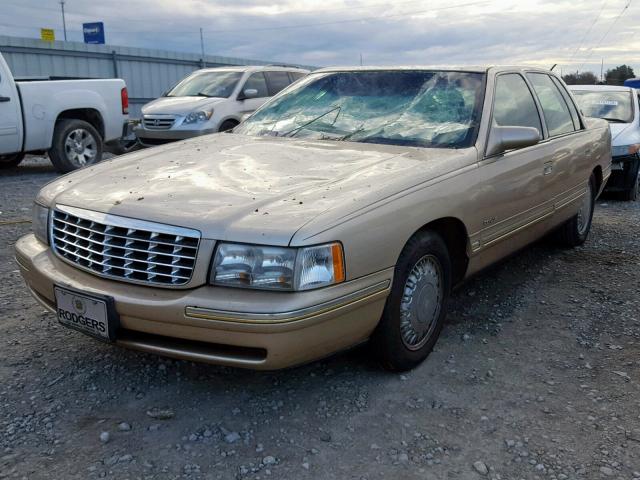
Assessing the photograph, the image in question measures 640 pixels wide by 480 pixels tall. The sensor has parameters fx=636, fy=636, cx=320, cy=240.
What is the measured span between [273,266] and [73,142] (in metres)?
7.99

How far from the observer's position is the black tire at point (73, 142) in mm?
9336

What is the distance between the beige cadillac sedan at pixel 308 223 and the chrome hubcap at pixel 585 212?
138 centimetres

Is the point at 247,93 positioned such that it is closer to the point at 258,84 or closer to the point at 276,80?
the point at 258,84

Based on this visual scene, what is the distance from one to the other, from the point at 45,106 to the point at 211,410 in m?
7.47

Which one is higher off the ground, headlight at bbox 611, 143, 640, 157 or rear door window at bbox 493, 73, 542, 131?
rear door window at bbox 493, 73, 542, 131

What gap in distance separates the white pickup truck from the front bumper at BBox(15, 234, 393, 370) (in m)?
6.79

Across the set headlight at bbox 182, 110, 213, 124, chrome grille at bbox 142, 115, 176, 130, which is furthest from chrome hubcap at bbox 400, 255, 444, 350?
chrome grille at bbox 142, 115, 176, 130

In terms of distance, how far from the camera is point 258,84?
11.6 m

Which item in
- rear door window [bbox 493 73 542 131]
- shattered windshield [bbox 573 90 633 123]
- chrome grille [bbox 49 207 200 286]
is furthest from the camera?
shattered windshield [bbox 573 90 633 123]

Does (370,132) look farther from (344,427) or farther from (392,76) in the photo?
(344,427)

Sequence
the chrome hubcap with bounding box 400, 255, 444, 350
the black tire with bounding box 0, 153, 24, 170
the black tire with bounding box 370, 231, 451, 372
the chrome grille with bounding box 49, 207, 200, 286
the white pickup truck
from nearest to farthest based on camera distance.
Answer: the chrome grille with bounding box 49, 207, 200, 286, the black tire with bounding box 370, 231, 451, 372, the chrome hubcap with bounding box 400, 255, 444, 350, the white pickup truck, the black tire with bounding box 0, 153, 24, 170

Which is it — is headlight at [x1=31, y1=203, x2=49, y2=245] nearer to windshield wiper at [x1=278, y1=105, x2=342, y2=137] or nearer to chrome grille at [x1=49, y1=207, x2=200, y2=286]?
chrome grille at [x1=49, y1=207, x2=200, y2=286]

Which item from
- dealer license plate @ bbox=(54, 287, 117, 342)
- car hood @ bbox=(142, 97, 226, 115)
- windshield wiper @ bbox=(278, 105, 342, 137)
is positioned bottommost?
dealer license plate @ bbox=(54, 287, 117, 342)

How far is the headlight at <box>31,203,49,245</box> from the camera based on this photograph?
3.22 metres
